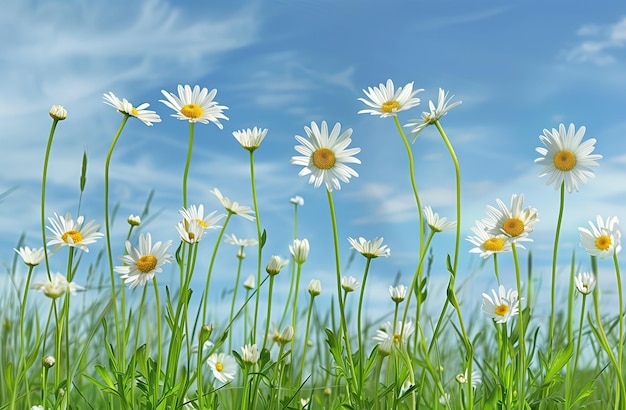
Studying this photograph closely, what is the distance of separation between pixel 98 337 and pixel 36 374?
285 millimetres

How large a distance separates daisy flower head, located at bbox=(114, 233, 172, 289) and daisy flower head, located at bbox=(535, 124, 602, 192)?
92cm

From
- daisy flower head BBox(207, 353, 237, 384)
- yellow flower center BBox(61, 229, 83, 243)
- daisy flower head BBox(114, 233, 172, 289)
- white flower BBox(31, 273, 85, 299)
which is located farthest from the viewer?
daisy flower head BBox(207, 353, 237, 384)

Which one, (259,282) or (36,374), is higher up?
(259,282)

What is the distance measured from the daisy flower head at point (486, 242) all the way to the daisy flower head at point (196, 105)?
714 millimetres

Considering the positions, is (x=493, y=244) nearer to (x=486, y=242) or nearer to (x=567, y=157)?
(x=486, y=242)

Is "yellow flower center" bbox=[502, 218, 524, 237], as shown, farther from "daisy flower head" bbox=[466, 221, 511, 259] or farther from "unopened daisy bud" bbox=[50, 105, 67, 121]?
"unopened daisy bud" bbox=[50, 105, 67, 121]

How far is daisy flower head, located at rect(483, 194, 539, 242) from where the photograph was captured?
1.68m

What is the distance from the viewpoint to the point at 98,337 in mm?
3086

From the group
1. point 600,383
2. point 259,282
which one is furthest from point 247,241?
point 600,383

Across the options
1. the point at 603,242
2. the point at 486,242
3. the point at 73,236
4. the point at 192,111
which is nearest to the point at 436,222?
the point at 486,242

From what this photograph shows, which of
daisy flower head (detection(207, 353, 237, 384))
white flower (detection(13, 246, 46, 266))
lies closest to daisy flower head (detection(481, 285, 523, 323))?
daisy flower head (detection(207, 353, 237, 384))

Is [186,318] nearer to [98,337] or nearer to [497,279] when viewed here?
[497,279]

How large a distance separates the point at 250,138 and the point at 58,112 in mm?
507

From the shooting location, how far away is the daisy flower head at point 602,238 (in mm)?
1735
